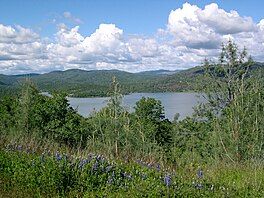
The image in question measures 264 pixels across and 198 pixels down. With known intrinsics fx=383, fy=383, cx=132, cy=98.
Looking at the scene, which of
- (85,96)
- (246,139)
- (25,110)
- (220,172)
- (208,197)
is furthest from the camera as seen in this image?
(85,96)

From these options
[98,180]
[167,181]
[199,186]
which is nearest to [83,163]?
[98,180]

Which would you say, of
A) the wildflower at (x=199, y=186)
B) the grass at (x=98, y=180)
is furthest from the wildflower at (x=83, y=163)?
the wildflower at (x=199, y=186)

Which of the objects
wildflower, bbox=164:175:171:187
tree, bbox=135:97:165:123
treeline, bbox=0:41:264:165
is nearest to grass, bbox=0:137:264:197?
wildflower, bbox=164:175:171:187

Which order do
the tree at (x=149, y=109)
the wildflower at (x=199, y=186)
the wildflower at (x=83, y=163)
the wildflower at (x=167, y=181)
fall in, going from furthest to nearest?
the tree at (x=149, y=109) → the wildflower at (x=83, y=163) → the wildflower at (x=199, y=186) → the wildflower at (x=167, y=181)

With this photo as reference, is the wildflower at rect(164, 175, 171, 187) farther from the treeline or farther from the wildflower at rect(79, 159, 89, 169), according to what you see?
the treeline

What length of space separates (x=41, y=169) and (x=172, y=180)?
80.7 inches

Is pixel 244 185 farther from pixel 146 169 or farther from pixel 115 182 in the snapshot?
pixel 115 182

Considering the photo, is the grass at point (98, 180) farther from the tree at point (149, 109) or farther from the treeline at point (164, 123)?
the tree at point (149, 109)

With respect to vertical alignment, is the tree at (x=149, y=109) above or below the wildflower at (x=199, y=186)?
below

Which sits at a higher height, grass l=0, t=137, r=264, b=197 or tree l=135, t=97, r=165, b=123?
grass l=0, t=137, r=264, b=197

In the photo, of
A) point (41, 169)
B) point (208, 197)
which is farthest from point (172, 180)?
point (41, 169)

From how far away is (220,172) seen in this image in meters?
7.32

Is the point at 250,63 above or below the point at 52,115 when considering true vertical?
above

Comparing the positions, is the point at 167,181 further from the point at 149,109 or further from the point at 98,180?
the point at 149,109
